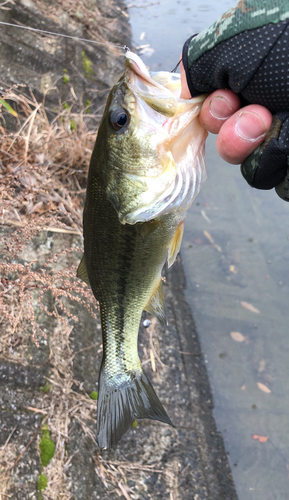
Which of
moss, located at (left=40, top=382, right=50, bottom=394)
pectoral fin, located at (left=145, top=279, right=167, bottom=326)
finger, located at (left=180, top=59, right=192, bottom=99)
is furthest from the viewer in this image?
moss, located at (left=40, top=382, right=50, bottom=394)

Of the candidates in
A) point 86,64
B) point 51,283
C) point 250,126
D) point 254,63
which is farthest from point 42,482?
point 86,64

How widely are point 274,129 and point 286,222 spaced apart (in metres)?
3.13

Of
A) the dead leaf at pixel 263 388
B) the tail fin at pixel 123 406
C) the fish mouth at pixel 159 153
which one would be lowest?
Result: the dead leaf at pixel 263 388

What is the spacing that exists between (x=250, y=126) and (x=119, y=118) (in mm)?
484

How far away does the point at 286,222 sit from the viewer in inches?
162

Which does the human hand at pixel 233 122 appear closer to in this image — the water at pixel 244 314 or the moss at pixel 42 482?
the moss at pixel 42 482

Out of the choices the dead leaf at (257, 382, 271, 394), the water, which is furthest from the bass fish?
the dead leaf at (257, 382, 271, 394)

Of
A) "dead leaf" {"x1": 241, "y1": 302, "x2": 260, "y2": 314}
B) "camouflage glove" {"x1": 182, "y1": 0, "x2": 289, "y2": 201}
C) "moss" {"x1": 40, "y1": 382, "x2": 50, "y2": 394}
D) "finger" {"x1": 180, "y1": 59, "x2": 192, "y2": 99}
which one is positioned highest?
"camouflage glove" {"x1": 182, "y1": 0, "x2": 289, "y2": 201}

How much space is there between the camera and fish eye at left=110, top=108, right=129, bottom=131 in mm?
1365

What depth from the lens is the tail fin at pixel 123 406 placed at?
1698mm

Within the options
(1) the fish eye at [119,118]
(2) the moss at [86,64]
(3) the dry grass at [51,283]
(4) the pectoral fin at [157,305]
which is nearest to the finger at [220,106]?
(1) the fish eye at [119,118]

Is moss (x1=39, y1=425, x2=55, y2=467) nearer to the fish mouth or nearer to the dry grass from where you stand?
the dry grass

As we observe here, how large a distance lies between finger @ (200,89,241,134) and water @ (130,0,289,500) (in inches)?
103

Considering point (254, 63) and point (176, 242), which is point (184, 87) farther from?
point (176, 242)
